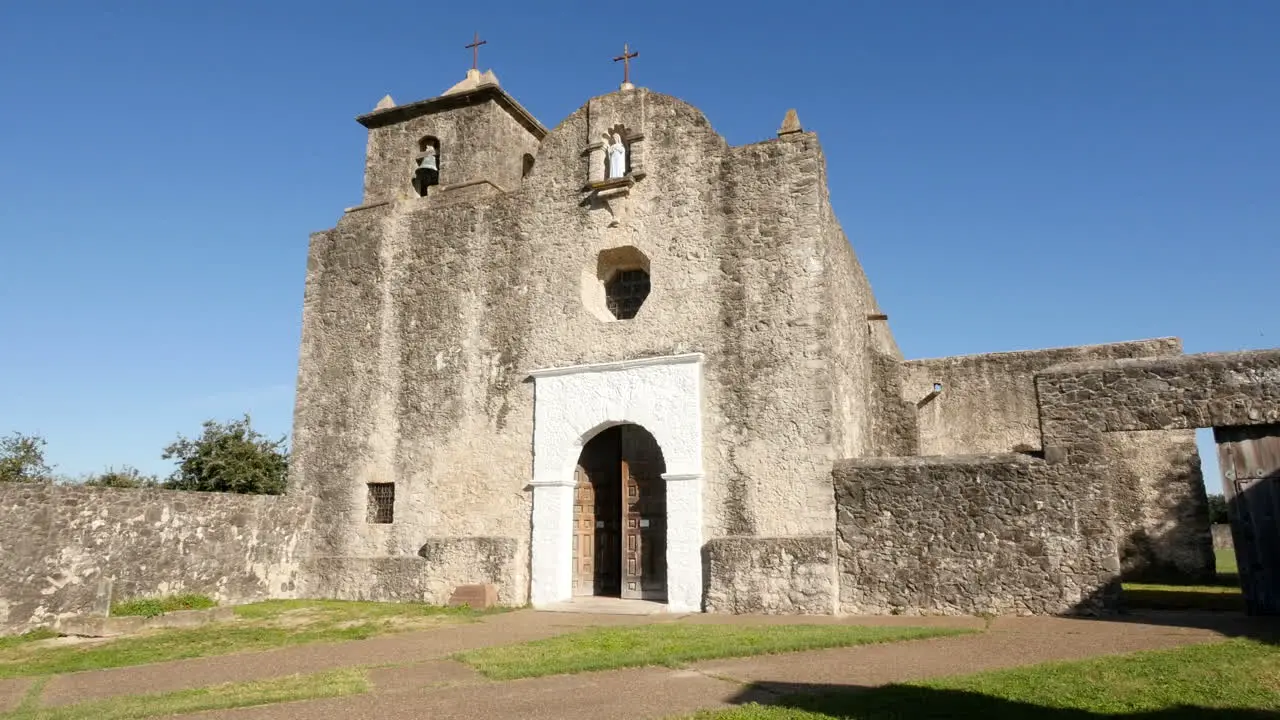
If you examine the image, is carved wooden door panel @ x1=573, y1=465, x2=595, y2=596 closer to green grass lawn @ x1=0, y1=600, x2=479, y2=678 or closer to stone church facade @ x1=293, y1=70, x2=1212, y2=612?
stone church facade @ x1=293, y1=70, x2=1212, y2=612

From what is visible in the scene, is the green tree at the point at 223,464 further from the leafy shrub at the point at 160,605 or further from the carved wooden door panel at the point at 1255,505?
the carved wooden door panel at the point at 1255,505

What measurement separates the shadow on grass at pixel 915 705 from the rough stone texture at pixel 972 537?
4234 millimetres

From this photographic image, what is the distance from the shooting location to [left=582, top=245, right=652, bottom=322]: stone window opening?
1183 cm

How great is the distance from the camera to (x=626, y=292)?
40.5ft

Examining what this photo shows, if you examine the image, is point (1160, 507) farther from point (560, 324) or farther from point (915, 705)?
point (915, 705)

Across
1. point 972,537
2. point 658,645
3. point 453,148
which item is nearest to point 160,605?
point 658,645

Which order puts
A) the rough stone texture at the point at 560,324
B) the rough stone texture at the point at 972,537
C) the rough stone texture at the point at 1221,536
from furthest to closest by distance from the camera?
1. the rough stone texture at the point at 1221,536
2. the rough stone texture at the point at 560,324
3. the rough stone texture at the point at 972,537

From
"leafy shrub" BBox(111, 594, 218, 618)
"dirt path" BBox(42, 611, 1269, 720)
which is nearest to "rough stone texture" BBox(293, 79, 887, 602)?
"leafy shrub" BBox(111, 594, 218, 618)

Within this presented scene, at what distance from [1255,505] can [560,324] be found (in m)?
8.31

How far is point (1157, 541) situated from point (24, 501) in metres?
16.2

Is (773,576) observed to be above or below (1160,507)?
below

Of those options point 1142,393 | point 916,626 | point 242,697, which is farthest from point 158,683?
point 1142,393

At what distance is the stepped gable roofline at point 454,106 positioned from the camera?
44.7ft

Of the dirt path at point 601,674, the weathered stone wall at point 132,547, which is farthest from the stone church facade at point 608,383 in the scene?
the dirt path at point 601,674
